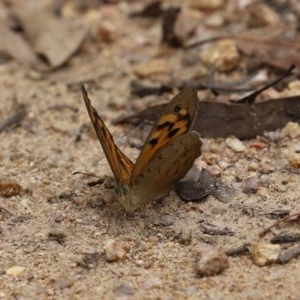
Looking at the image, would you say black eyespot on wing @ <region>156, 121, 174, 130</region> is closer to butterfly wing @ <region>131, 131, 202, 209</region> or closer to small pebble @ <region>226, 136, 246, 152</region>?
butterfly wing @ <region>131, 131, 202, 209</region>

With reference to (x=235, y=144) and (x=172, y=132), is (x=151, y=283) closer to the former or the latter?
(x=172, y=132)

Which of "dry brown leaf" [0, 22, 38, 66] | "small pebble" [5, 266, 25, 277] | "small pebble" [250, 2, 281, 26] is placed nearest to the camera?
"small pebble" [5, 266, 25, 277]

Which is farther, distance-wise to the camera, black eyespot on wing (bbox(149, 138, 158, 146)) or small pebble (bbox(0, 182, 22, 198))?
small pebble (bbox(0, 182, 22, 198))

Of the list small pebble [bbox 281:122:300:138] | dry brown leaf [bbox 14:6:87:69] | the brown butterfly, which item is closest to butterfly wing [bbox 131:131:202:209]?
the brown butterfly

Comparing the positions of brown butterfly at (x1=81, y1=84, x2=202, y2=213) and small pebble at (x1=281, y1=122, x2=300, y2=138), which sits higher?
brown butterfly at (x1=81, y1=84, x2=202, y2=213)

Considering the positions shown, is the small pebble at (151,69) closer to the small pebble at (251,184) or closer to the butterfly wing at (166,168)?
the small pebble at (251,184)

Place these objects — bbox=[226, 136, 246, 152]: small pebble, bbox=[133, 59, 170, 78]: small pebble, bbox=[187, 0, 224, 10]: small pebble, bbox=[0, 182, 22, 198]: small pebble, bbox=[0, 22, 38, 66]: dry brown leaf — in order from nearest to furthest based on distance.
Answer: bbox=[0, 182, 22, 198]: small pebble, bbox=[226, 136, 246, 152]: small pebble, bbox=[133, 59, 170, 78]: small pebble, bbox=[0, 22, 38, 66]: dry brown leaf, bbox=[187, 0, 224, 10]: small pebble

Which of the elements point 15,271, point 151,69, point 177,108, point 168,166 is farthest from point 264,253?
point 151,69

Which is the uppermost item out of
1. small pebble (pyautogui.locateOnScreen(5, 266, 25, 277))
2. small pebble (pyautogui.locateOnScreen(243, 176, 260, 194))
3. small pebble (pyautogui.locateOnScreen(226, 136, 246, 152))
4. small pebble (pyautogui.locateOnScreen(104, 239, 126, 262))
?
small pebble (pyautogui.locateOnScreen(5, 266, 25, 277))

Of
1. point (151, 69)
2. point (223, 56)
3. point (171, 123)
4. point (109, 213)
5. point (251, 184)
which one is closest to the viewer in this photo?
point (171, 123)
